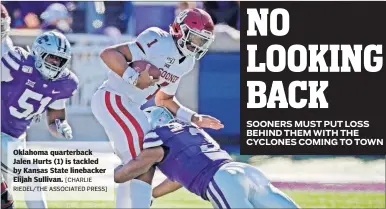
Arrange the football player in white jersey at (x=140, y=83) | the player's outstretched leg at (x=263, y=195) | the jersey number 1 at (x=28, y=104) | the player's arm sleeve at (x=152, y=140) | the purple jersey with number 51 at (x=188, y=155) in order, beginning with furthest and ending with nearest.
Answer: the jersey number 1 at (x=28, y=104), the football player in white jersey at (x=140, y=83), the player's arm sleeve at (x=152, y=140), the purple jersey with number 51 at (x=188, y=155), the player's outstretched leg at (x=263, y=195)

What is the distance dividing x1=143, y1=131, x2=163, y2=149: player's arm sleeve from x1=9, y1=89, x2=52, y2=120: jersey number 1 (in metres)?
0.80

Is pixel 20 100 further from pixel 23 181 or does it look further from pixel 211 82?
pixel 211 82

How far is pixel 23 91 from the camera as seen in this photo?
15.5 feet

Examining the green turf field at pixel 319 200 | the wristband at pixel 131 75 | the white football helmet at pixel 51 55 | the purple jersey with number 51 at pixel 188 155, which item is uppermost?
the white football helmet at pixel 51 55

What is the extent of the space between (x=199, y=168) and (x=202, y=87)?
1313 millimetres

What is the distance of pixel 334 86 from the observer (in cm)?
472

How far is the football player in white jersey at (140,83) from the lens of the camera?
431cm

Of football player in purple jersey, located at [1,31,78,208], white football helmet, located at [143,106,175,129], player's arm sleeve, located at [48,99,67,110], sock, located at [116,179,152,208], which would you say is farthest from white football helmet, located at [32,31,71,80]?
sock, located at [116,179,152,208]

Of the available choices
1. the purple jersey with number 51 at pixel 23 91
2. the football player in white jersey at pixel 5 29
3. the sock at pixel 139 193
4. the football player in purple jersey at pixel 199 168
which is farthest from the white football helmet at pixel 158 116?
the football player in white jersey at pixel 5 29

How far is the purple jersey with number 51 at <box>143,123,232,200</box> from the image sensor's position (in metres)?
3.96

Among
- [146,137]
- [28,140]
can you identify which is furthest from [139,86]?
[28,140]

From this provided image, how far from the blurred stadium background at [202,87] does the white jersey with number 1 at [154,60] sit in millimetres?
151

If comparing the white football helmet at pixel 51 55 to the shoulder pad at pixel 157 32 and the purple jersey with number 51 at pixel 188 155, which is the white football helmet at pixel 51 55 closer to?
the shoulder pad at pixel 157 32

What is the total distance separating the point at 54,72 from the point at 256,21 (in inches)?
36.5
